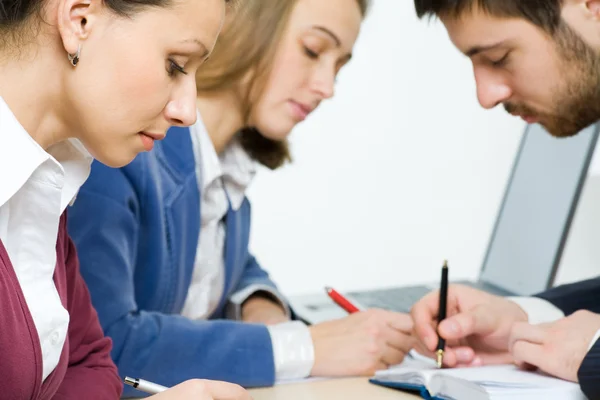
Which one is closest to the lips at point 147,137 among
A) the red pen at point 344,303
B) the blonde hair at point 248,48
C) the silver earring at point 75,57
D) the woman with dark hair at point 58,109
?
the woman with dark hair at point 58,109

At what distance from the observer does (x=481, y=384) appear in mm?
948

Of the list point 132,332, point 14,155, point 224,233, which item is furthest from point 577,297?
point 14,155

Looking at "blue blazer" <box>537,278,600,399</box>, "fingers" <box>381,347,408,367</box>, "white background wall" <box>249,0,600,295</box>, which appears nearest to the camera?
"fingers" <box>381,347,408,367</box>

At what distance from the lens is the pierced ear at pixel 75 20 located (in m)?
0.76

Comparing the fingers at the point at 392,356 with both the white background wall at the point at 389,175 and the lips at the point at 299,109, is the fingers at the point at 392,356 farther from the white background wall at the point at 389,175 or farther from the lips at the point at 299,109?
the white background wall at the point at 389,175

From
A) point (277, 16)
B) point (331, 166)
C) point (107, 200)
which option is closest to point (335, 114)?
point (331, 166)

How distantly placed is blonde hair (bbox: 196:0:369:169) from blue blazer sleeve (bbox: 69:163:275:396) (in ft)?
1.09

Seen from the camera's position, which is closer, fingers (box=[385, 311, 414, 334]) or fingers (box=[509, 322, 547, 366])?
fingers (box=[509, 322, 547, 366])

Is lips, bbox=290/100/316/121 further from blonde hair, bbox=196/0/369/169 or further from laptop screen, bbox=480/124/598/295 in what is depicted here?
laptop screen, bbox=480/124/598/295

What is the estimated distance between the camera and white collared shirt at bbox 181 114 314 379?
4.37ft

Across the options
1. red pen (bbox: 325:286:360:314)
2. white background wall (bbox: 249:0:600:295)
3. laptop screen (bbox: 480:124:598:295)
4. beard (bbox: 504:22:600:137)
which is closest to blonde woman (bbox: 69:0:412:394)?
red pen (bbox: 325:286:360:314)

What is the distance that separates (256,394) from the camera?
108 cm

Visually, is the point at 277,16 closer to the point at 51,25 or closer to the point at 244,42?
the point at 244,42

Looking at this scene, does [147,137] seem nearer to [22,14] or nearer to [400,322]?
[22,14]
